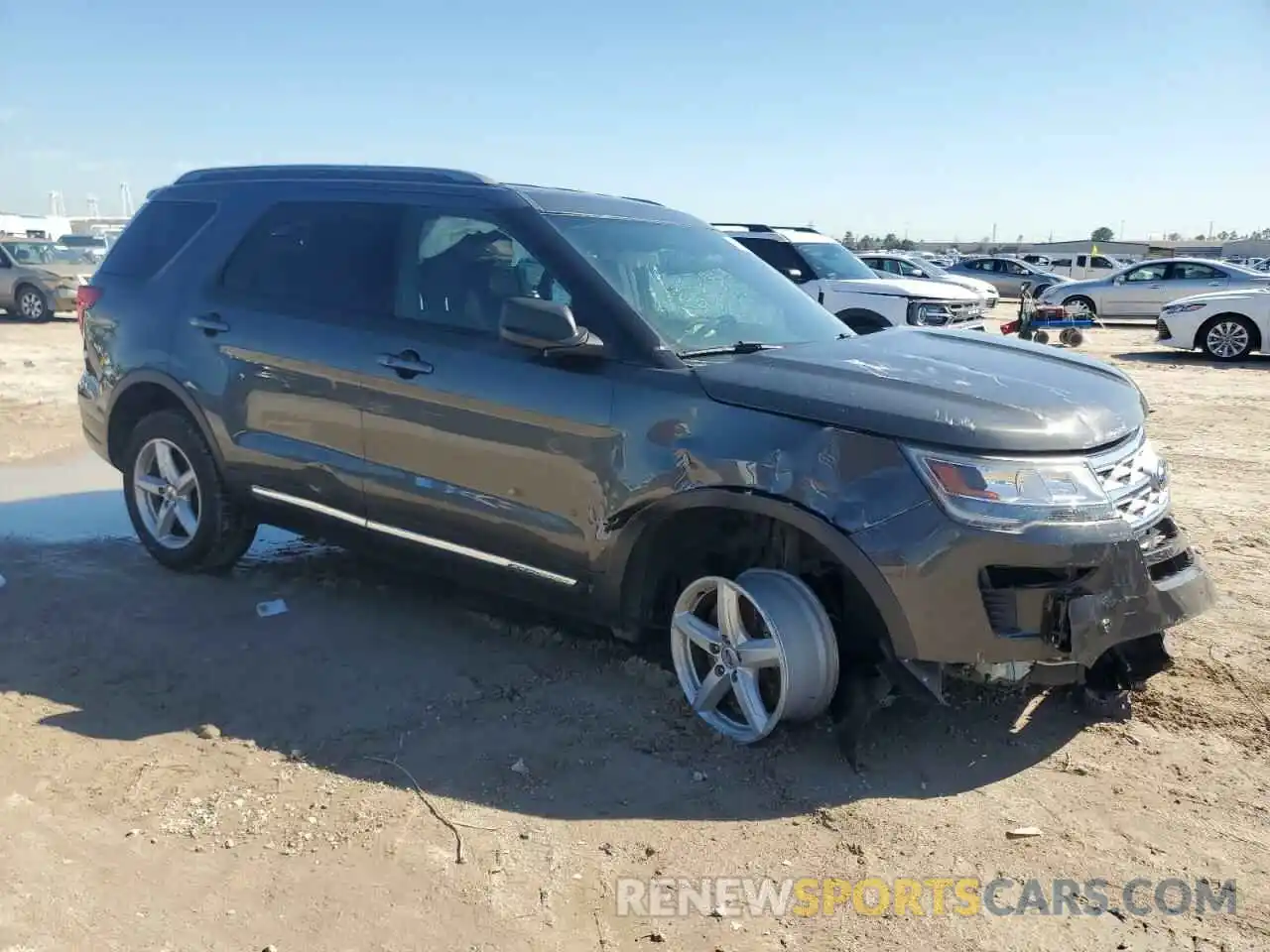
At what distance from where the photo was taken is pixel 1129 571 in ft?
10.7

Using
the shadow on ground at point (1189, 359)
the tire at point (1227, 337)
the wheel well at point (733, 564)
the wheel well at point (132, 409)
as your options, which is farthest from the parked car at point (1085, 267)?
the wheel well at point (733, 564)

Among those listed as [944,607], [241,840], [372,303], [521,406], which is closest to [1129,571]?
[944,607]

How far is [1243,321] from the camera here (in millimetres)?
15578

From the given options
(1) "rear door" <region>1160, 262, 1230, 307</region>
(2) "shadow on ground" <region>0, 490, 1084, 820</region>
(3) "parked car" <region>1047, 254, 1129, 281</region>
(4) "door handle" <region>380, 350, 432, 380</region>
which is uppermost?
(3) "parked car" <region>1047, 254, 1129, 281</region>

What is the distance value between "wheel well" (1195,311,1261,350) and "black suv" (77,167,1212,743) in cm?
1353

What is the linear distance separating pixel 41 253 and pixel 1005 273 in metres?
26.1

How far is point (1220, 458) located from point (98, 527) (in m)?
8.19

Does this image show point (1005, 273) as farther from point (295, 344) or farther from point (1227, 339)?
point (295, 344)

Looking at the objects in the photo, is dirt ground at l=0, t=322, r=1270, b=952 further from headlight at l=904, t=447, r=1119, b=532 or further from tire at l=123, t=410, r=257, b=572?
headlight at l=904, t=447, r=1119, b=532

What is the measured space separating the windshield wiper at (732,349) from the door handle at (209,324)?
2409mm

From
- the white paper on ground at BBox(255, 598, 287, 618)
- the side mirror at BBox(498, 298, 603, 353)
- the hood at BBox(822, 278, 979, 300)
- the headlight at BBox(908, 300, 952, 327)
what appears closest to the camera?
the side mirror at BBox(498, 298, 603, 353)

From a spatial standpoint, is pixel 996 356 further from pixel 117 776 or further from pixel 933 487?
pixel 117 776

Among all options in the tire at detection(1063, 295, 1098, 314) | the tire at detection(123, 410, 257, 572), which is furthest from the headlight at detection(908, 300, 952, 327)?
the tire at detection(1063, 295, 1098, 314)

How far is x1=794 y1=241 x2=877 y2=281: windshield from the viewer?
12.2m
